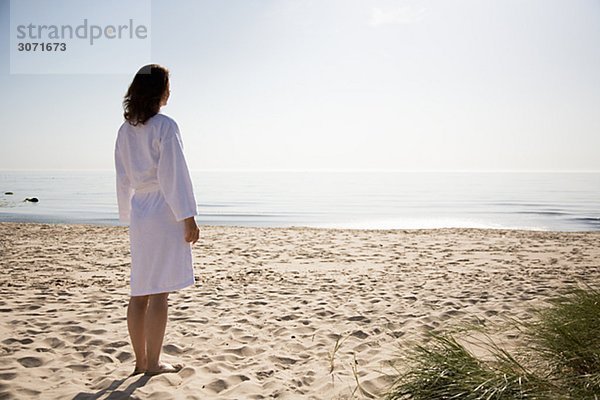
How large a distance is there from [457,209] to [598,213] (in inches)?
264

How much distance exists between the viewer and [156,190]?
119 inches

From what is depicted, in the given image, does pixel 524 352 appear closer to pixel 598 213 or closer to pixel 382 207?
pixel 598 213

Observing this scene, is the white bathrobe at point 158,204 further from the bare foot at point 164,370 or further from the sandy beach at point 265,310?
the sandy beach at point 265,310

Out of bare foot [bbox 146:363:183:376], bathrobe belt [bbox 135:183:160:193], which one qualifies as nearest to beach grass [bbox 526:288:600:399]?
bare foot [bbox 146:363:183:376]

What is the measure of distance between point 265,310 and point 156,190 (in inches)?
97.3

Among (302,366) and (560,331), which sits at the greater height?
(560,331)

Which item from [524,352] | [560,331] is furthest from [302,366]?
[560,331]

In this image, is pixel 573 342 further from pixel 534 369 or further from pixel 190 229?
pixel 190 229

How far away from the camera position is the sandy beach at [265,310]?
3.21 m

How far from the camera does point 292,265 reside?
313 inches

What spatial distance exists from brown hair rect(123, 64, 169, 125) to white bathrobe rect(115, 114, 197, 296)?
54 mm

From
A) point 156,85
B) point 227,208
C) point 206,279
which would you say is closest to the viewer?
point 156,85

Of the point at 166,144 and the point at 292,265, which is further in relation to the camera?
the point at 292,265

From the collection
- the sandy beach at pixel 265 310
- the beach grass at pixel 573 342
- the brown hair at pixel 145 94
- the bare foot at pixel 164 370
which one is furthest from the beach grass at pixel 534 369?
the brown hair at pixel 145 94
